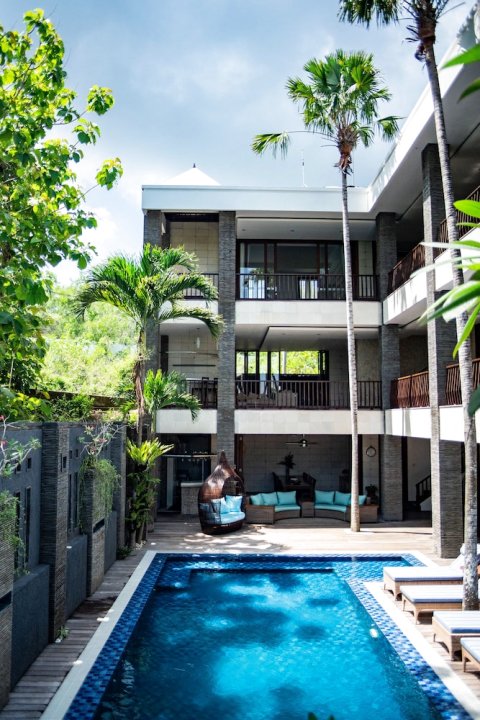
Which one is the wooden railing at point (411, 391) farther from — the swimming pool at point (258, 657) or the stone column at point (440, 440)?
the swimming pool at point (258, 657)

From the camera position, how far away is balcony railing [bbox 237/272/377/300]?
17.3 metres

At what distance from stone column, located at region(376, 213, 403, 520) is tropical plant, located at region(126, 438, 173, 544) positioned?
22.8 ft

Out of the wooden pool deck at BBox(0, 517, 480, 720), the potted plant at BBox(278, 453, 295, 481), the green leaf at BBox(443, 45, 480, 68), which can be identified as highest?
the green leaf at BBox(443, 45, 480, 68)

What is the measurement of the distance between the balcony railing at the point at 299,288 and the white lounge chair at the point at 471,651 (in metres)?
11.7

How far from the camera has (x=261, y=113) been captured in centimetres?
1531

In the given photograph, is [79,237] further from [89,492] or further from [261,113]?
[261,113]

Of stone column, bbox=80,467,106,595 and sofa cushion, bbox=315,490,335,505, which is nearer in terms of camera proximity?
stone column, bbox=80,467,106,595

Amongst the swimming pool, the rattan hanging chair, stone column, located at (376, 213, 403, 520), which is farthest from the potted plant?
the swimming pool

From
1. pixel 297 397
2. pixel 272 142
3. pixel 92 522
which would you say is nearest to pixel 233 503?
pixel 297 397

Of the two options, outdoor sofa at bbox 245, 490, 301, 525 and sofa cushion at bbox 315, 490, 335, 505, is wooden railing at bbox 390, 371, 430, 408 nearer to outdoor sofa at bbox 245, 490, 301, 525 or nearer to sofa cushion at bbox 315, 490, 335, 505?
sofa cushion at bbox 315, 490, 335, 505

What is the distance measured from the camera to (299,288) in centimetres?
1731

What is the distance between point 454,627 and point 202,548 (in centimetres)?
672

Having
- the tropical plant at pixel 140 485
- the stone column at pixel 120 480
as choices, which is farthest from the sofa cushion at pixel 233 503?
the stone column at pixel 120 480

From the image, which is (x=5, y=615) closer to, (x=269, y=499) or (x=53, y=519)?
(x=53, y=519)
